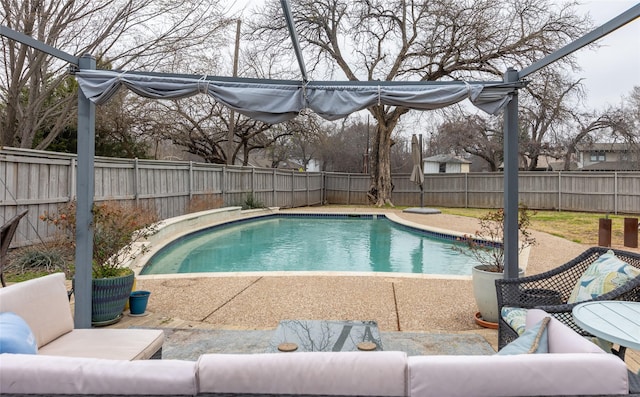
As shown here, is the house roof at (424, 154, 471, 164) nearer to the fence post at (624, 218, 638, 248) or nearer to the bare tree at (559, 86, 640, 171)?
the bare tree at (559, 86, 640, 171)

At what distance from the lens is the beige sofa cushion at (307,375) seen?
3.97 feet

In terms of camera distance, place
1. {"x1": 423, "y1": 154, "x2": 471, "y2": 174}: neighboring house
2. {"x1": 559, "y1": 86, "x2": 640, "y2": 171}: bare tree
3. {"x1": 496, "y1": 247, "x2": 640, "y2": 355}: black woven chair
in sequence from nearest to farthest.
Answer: {"x1": 496, "y1": 247, "x2": 640, "y2": 355}: black woven chair
{"x1": 559, "y1": 86, "x2": 640, "y2": 171}: bare tree
{"x1": 423, "y1": 154, "x2": 471, "y2": 174}: neighboring house

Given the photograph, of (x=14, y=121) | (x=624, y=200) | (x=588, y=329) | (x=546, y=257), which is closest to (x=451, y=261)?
(x=546, y=257)

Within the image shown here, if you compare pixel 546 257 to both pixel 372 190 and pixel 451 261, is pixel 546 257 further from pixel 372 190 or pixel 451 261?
pixel 372 190

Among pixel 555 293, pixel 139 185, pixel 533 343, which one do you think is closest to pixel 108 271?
pixel 533 343

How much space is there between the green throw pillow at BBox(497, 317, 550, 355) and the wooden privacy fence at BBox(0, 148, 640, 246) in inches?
266

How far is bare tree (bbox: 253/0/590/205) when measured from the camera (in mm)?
14148

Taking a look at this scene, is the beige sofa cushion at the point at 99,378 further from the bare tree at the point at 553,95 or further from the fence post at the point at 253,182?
the fence post at the point at 253,182

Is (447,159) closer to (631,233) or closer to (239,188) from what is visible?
(239,188)

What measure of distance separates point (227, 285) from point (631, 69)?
865 inches

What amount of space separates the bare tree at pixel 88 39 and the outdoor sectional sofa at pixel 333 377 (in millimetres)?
7894

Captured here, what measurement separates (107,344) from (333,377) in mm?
1705

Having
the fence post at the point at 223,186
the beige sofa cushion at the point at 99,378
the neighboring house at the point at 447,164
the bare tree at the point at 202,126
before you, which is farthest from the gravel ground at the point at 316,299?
the neighboring house at the point at 447,164

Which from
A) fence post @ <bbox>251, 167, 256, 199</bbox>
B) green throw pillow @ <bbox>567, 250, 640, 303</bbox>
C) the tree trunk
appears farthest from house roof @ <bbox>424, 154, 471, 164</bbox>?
green throw pillow @ <bbox>567, 250, 640, 303</bbox>
